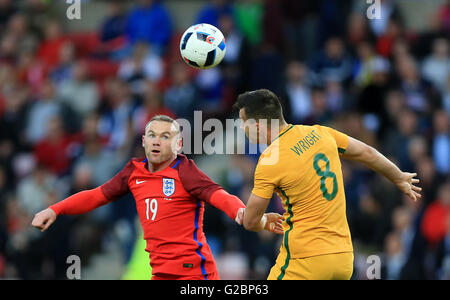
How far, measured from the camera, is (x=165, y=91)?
1323 centimetres

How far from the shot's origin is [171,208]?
6.40 metres

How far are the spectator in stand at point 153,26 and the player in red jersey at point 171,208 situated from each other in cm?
760

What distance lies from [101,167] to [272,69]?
3266 mm

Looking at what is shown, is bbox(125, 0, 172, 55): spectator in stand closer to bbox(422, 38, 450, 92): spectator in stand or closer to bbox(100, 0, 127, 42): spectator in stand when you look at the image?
bbox(100, 0, 127, 42): spectator in stand

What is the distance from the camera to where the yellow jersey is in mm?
5855

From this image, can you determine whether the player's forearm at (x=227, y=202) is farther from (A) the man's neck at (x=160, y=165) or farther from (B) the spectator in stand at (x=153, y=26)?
(B) the spectator in stand at (x=153, y=26)

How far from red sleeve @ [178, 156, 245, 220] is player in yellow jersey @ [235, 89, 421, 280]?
227mm

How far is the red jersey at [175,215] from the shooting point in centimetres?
634

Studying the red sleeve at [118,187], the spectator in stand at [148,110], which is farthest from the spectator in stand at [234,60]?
the red sleeve at [118,187]

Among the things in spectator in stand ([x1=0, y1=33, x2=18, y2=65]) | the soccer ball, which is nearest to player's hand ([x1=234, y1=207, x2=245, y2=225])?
the soccer ball

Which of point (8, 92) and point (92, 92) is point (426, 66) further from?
point (8, 92)

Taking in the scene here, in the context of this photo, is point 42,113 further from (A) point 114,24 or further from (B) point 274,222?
(B) point 274,222

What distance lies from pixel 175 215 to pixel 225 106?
6.34 meters

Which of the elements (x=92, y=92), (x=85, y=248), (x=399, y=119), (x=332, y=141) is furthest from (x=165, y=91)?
(x=332, y=141)
